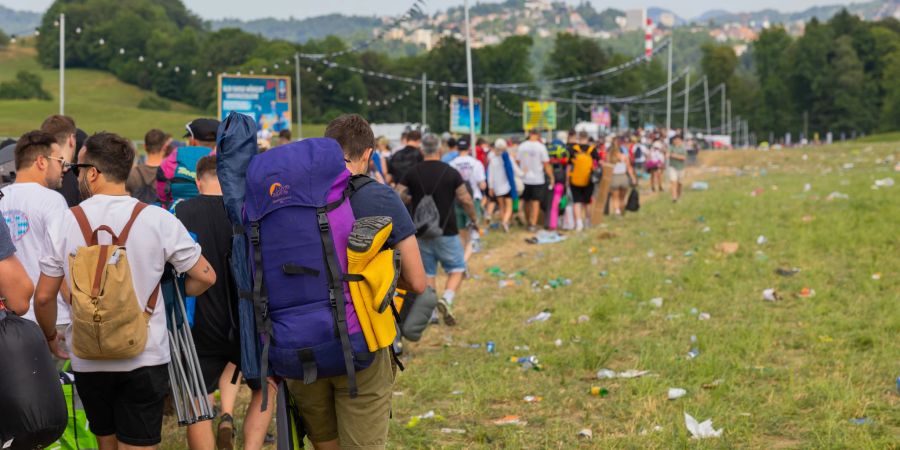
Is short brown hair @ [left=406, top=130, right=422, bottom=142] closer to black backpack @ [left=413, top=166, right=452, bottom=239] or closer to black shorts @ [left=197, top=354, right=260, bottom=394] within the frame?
black backpack @ [left=413, top=166, right=452, bottom=239]

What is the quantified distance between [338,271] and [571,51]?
102474 mm

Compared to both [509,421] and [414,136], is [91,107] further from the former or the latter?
[509,421]

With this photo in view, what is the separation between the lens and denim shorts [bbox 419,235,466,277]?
29.7 feet

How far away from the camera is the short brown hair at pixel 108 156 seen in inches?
161

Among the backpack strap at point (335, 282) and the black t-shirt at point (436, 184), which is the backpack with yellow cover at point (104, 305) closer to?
the backpack strap at point (335, 282)

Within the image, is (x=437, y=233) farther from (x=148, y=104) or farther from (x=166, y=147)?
(x=148, y=104)

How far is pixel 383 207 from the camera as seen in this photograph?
368 centimetres

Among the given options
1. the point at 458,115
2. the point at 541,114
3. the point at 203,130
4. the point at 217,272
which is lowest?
the point at 217,272

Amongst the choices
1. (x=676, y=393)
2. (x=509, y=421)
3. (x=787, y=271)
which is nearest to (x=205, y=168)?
(x=509, y=421)

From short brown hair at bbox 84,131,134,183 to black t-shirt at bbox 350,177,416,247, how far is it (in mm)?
1084

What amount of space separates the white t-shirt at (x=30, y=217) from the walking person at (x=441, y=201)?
12.7 feet

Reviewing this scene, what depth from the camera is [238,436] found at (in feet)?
19.4

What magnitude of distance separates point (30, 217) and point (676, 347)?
489 centimetres

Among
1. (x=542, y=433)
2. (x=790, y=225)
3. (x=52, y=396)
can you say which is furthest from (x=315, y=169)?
(x=790, y=225)
